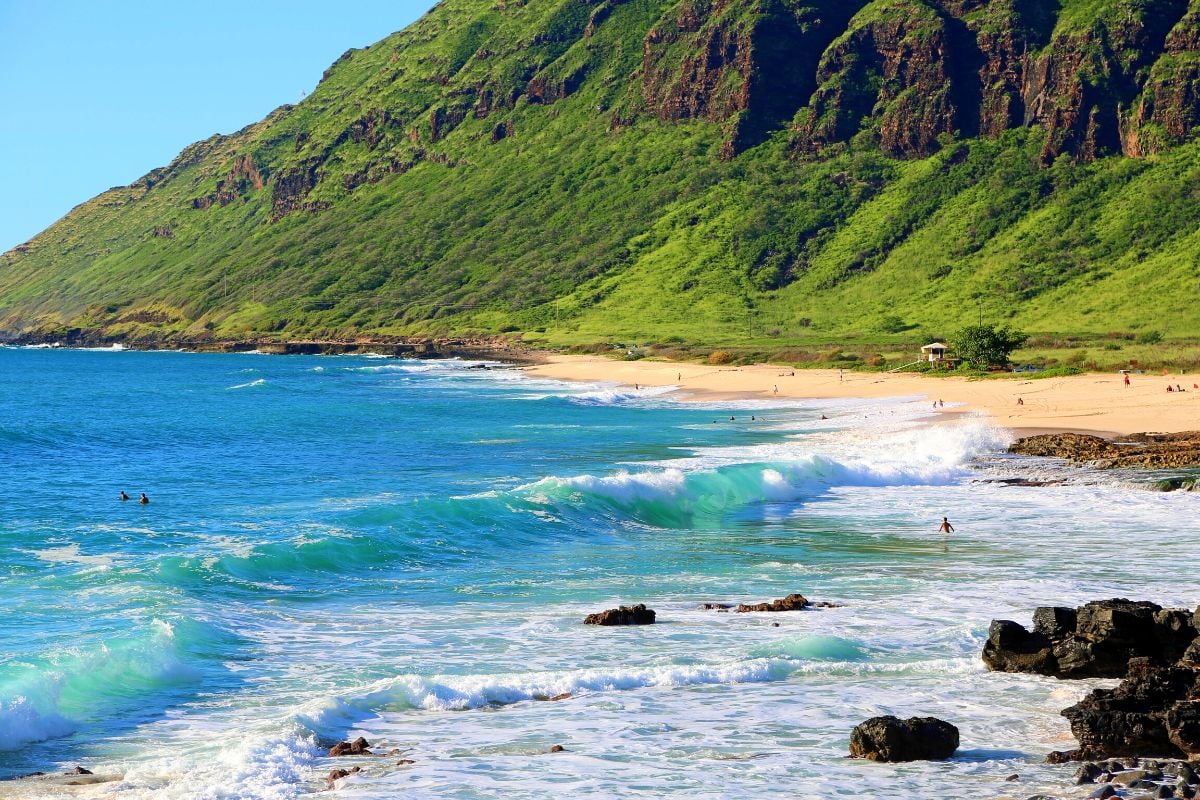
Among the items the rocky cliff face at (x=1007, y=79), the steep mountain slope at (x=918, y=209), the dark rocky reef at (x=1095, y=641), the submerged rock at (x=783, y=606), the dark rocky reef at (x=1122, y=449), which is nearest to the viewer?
the dark rocky reef at (x=1095, y=641)

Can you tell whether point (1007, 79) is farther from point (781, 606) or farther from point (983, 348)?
point (781, 606)

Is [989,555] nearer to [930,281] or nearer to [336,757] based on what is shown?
[336,757]

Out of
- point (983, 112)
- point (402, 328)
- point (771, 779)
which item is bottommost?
point (771, 779)

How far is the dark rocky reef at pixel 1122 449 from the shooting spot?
42269mm

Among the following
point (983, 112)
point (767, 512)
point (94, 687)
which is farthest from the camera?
point (983, 112)

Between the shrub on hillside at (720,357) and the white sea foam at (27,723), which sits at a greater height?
the shrub on hillside at (720,357)

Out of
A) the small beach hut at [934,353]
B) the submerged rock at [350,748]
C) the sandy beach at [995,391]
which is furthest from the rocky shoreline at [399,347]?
the submerged rock at [350,748]

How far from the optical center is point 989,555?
28.5m

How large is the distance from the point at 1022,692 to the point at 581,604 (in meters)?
9.22

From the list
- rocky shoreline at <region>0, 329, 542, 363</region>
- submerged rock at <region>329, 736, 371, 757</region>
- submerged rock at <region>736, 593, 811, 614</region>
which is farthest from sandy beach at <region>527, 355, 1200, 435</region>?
submerged rock at <region>329, 736, 371, 757</region>

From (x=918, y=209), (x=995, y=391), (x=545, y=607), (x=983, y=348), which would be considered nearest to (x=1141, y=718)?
(x=545, y=607)

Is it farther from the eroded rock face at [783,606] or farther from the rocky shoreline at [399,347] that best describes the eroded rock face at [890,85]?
the eroded rock face at [783,606]

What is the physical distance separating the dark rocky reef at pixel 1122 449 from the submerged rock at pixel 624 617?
25.0 meters

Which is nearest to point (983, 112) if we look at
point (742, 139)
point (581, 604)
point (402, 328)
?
point (742, 139)
